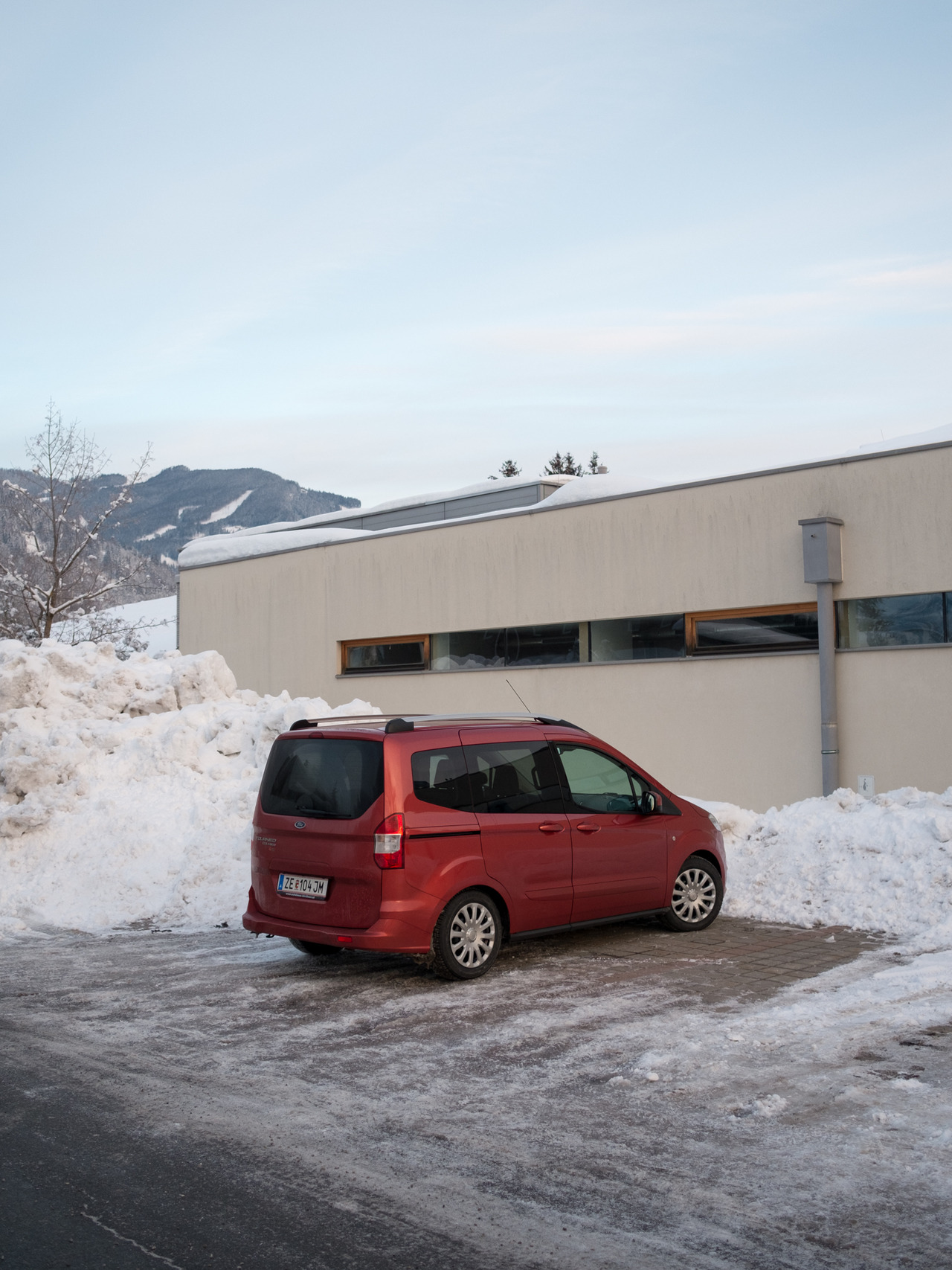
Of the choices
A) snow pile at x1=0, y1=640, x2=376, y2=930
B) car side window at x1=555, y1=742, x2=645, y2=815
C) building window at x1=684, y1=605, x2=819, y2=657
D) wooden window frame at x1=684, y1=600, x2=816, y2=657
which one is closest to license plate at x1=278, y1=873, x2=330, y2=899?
car side window at x1=555, y1=742, x2=645, y2=815

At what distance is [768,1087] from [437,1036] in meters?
1.81

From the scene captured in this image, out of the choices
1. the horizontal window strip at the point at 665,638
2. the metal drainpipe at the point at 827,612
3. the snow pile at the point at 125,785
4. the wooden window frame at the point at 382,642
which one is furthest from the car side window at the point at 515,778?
the wooden window frame at the point at 382,642

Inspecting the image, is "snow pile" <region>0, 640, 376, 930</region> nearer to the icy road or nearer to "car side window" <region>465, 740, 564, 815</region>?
the icy road

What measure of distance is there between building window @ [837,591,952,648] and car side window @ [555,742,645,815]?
25.9 ft

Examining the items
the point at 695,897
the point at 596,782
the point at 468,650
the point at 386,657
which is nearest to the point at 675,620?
the point at 468,650

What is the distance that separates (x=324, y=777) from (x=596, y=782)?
2.05 metres

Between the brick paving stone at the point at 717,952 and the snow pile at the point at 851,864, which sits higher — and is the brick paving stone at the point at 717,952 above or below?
below

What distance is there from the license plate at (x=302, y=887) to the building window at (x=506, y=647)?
39.6 feet

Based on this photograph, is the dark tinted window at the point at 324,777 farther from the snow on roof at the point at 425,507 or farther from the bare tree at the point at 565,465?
the bare tree at the point at 565,465

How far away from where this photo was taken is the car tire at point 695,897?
29.7ft

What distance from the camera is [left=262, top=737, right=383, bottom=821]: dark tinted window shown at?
754 centimetres

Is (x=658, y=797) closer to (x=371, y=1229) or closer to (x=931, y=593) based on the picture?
(x=371, y=1229)

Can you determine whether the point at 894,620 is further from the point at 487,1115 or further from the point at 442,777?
the point at 487,1115

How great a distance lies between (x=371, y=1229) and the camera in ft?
12.6
